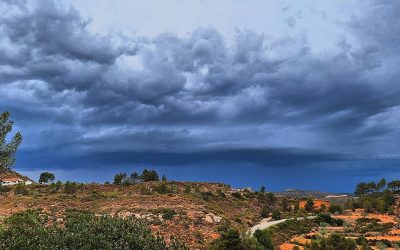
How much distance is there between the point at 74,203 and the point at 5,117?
19.9 m

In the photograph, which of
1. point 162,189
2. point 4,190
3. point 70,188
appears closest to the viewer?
point 4,190

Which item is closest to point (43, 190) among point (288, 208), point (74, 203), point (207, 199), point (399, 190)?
point (74, 203)

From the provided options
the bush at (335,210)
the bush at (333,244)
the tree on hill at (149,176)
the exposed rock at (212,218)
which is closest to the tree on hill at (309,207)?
the bush at (335,210)

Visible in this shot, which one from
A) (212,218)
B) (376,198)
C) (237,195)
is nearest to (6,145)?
(212,218)

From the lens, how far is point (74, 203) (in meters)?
60.8

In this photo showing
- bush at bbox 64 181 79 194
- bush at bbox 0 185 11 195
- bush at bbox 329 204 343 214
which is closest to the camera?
bush at bbox 0 185 11 195

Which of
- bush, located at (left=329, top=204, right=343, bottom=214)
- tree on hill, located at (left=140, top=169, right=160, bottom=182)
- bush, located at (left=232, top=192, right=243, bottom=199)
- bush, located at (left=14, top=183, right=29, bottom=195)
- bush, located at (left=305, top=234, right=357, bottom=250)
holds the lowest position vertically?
bush, located at (left=305, top=234, right=357, bottom=250)

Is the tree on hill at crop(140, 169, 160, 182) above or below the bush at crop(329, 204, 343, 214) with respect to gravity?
above

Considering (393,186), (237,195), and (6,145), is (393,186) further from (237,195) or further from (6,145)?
(6,145)

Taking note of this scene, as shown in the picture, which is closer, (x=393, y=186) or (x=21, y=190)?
(x=21, y=190)

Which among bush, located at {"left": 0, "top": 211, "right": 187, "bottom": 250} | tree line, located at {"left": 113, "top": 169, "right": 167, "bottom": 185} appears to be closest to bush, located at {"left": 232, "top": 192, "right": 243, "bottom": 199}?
tree line, located at {"left": 113, "top": 169, "right": 167, "bottom": 185}

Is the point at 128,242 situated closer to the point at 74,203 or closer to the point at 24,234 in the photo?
the point at 24,234

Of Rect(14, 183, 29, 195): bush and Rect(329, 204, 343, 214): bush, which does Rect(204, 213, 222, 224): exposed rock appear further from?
Rect(329, 204, 343, 214): bush

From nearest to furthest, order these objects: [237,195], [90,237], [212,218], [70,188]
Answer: [90,237] → [212,218] → [70,188] → [237,195]
